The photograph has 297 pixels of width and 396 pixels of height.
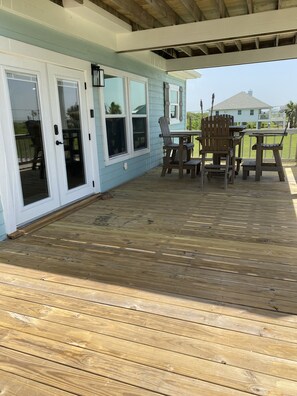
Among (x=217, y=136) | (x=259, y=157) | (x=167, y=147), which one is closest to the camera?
(x=217, y=136)

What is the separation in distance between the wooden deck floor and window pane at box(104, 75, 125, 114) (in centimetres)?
244

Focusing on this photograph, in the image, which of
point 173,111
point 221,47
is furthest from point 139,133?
point 173,111

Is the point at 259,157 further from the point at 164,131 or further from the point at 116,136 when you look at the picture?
the point at 116,136

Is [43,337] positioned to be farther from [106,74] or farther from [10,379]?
[106,74]

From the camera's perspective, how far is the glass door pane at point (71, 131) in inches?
158

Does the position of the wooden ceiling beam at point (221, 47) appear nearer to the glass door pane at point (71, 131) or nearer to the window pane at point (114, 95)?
the window pane at point (114, 95)

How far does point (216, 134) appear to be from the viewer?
16.0ft

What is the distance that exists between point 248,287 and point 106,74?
417 cm

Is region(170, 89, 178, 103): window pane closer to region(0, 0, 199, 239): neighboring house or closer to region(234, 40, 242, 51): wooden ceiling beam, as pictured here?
region(234, 40, 242, 51): wooden ceiling beam

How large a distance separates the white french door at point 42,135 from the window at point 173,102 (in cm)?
402

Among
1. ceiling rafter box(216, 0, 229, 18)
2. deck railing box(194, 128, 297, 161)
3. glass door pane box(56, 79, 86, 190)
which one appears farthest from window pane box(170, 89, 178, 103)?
glass door pane box(56, 79, 86, 190)

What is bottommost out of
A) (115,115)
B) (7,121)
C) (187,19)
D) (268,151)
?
(268,151)

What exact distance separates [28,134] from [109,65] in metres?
2.32

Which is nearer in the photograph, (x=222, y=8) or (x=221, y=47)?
(x=222, y=8)
